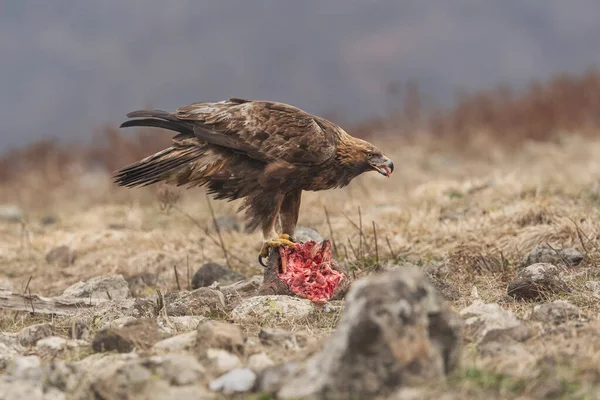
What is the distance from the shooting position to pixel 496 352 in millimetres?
4020

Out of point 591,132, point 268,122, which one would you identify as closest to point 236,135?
point 268,122

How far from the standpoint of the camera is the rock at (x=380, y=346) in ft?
10.7

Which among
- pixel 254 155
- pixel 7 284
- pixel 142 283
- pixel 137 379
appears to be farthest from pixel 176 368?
pixel 7 284

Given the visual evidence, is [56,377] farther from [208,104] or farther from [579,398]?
[208,104]

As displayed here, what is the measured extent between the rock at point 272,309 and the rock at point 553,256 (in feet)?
7.79

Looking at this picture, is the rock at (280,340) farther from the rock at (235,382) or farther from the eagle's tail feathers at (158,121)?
the eagle's tail feathers at (158,121)

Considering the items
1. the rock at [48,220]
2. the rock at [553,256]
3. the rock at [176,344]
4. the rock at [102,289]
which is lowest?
the rock at [176,344]

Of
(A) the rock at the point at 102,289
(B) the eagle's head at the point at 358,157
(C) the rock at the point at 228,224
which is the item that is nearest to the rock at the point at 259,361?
(B) the eagle's head at the point at 358,157

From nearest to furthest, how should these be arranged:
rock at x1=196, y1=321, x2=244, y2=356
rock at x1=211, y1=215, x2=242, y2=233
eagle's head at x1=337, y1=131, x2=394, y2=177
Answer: rock at x1=196, y1=321, x2=244, y2=356 < eagle's head at x1=337, y1=131, x2=394, y2=177 < rock at x1=211, y1=215, x2=242, y2=233

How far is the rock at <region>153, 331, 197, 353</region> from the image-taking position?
172 inches

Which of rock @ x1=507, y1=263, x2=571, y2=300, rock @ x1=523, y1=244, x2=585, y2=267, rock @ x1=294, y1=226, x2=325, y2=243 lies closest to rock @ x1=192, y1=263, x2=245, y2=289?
rock @ x1=294, y1=226, x2=325, y2=243

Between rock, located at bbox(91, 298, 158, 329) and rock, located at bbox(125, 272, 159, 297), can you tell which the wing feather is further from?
rock, located at bbox(125, 272, 159, 297)

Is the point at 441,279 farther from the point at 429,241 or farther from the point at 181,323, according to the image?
the point at 181,323

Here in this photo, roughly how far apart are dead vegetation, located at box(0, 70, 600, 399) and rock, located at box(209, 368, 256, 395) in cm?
86
